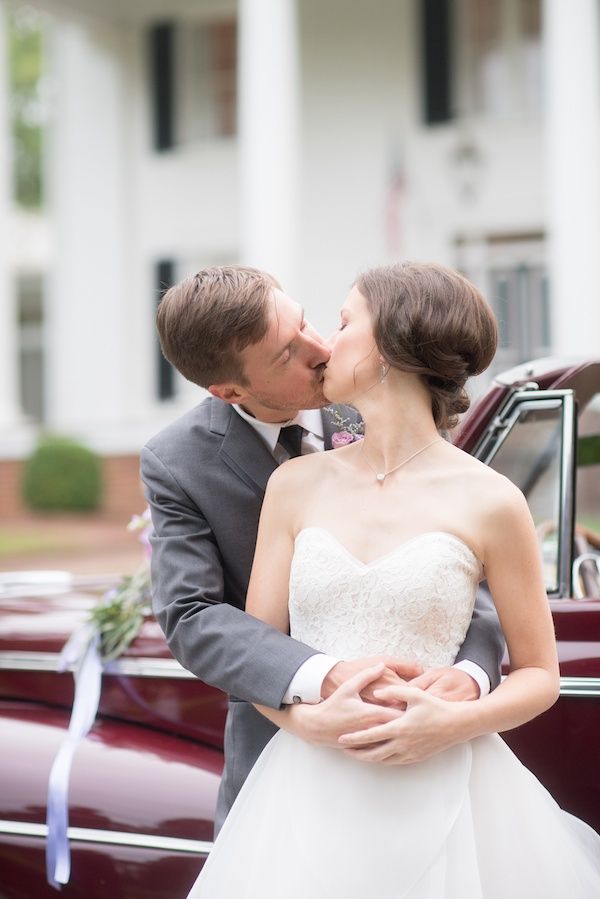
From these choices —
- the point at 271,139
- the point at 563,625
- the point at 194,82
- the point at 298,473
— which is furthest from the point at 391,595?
the point at 194,82

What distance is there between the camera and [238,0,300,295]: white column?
520 inches

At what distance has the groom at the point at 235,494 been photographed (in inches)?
80.1

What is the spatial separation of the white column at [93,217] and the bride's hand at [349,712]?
14833mm

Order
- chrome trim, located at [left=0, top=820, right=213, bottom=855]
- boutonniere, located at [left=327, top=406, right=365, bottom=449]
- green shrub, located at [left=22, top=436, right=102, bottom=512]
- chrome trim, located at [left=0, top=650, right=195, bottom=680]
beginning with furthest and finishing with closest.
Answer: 1. green shrub, located at [left=22, top=436, right=102, bottom=512]
2. chrome trim, located at [left=0, top=650, right=195, bottom=680]
3. chrome trim, located at [left=0, top=820, right=213, bottom=855]
4. boutonniere, located at [left=327, top=406, right=365, bottom=449]

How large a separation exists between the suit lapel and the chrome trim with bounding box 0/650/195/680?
Result: 0.76 metres

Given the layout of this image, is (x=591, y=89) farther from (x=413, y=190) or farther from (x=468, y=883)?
(x=468, y=883)

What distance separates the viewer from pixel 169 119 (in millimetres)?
16406

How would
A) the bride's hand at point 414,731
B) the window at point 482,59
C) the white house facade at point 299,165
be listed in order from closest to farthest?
the bride's hand at point 414,731 → the white house facade at point 299,165 → the window at point 482,59

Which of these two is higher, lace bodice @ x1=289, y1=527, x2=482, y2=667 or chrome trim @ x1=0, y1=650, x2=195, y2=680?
lace bodice @ x1=289, y1=527, x2=482, y2=667

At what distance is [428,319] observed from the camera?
1.97 metres

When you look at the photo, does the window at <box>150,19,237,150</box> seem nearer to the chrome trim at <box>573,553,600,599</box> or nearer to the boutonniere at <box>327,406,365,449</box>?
the chrome trim at <box>573,553,600,599</box>

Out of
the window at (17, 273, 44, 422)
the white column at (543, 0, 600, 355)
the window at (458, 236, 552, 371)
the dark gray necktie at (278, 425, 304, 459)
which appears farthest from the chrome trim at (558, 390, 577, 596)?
the window at (17, 273, 44, 422)

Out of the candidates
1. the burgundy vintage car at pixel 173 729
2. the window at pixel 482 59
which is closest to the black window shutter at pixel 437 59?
the window at pixel 482 59

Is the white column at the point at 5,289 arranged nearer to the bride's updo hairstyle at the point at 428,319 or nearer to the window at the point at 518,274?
the window at the point at 518,274
